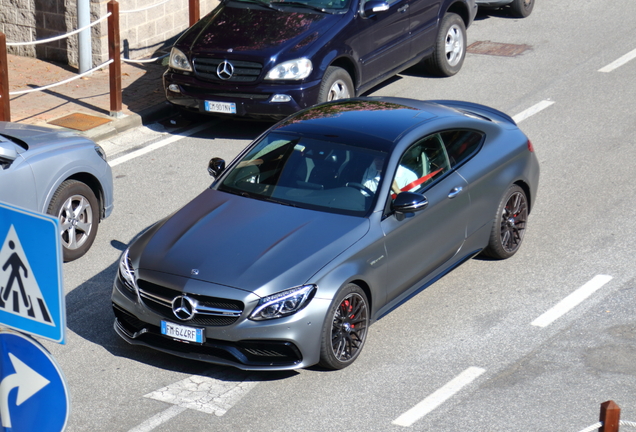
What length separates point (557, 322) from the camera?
759cm

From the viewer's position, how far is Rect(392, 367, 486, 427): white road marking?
628cm

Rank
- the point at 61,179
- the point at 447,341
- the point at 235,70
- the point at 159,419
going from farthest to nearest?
the point at 235,70
the point at 61,179
the point at 447,341
the point at 159,419

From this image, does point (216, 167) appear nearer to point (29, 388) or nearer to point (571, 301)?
point (571, 301)

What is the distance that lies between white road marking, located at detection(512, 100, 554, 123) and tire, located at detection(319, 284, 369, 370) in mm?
6017

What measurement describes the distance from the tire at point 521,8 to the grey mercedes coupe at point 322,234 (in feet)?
28.1

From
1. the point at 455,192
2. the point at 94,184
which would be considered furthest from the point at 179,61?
the point at 455,192

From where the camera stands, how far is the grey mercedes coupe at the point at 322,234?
260 inches

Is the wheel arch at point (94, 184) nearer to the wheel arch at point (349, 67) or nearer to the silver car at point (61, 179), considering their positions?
the silver car at point (61, 179)

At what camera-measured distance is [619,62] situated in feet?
47.9

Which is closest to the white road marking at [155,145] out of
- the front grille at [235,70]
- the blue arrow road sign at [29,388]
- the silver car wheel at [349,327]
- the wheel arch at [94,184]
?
the front grille at [235,70]

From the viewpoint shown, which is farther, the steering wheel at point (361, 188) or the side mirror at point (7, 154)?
the side mirror at point (7, 154)

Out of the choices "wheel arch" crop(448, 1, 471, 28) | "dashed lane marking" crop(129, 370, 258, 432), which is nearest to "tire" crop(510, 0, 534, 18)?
"wheel arch" crop(448, 1, 471, 28)

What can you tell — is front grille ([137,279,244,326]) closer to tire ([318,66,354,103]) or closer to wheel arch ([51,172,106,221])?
wheel arch ([51,172,106,221])

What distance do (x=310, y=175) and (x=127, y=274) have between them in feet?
5.30
